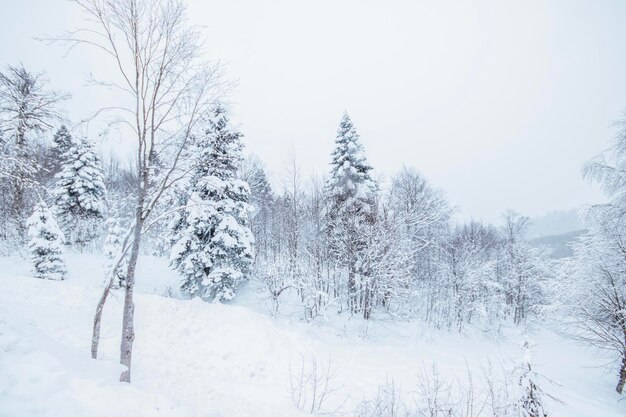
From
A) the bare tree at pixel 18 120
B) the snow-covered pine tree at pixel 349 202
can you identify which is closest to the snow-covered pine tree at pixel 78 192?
the bare tree at pixel 18 120

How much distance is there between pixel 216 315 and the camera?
12.2 metres

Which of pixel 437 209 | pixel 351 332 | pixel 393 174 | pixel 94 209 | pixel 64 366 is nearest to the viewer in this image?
pixel 64 366

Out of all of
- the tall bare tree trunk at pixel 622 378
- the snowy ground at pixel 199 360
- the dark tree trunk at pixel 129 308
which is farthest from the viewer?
the tall bare tree trunk at pixel 622 378

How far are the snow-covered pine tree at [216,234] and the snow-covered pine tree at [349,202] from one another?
20.2ft

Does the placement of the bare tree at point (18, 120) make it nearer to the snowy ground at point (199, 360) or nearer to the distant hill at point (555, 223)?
the snowy ground at point (199, 360)

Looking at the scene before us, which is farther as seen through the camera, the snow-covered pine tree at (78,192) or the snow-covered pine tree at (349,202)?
the snow-covered pine tree at (78,192)

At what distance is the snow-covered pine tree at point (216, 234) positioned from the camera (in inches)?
640

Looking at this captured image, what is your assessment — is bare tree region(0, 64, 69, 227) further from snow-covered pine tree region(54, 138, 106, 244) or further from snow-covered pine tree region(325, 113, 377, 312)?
snow-covered pine tree region(54, 138, 106, 244)

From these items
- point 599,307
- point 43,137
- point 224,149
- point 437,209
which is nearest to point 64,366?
point 43,137

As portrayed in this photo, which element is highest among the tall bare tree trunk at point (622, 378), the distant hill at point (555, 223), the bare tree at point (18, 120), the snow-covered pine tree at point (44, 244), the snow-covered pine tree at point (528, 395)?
the distant hill at point (555, 223)

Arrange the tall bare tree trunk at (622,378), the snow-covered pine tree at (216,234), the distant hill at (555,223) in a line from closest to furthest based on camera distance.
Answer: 1. the tall bare tree trunk at (622,378)
2. the snow-covered pine tree at (216,234)
3. the distant hill at (555,223)

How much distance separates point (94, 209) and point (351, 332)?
2545 centimetres

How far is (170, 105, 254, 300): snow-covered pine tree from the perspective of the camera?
1627cm

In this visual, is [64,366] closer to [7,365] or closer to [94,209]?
[7,365]
